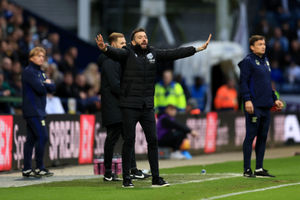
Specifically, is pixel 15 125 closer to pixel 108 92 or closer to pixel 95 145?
pixel 95 145

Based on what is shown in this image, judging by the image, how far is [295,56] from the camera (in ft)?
103

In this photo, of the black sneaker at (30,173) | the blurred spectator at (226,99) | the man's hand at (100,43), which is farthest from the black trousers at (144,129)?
the blurred spectator at (226,99)

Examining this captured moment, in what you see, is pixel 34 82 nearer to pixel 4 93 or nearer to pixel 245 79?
pixel 245 79

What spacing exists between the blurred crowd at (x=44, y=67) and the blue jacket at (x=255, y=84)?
227 inches

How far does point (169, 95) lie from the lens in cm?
2056

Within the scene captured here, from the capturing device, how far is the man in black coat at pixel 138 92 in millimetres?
11156

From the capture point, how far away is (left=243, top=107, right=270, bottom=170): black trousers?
12625mm

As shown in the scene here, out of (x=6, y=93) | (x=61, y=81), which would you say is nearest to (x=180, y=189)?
(x=6, y=93)

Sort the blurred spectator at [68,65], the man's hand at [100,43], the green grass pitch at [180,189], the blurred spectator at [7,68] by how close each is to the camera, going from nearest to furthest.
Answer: the green grass pitch at [180,189] → the man's hand at [100,43] → the blurred spectator at [7,68] → the blurred spectator at [68,65]

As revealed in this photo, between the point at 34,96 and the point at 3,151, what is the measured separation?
2.27 m

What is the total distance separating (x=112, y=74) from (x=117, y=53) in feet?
4.29

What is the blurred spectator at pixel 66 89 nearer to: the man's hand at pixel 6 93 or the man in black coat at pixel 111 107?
the man's hand at pixel 6 93

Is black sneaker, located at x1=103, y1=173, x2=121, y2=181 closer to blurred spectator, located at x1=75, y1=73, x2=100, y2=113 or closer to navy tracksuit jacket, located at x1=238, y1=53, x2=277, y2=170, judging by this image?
navy tracksuit jacket, located at x1=238, y1=53, x2=277, y2=170

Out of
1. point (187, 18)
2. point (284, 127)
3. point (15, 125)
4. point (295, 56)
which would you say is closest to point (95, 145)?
point (15, 125)
